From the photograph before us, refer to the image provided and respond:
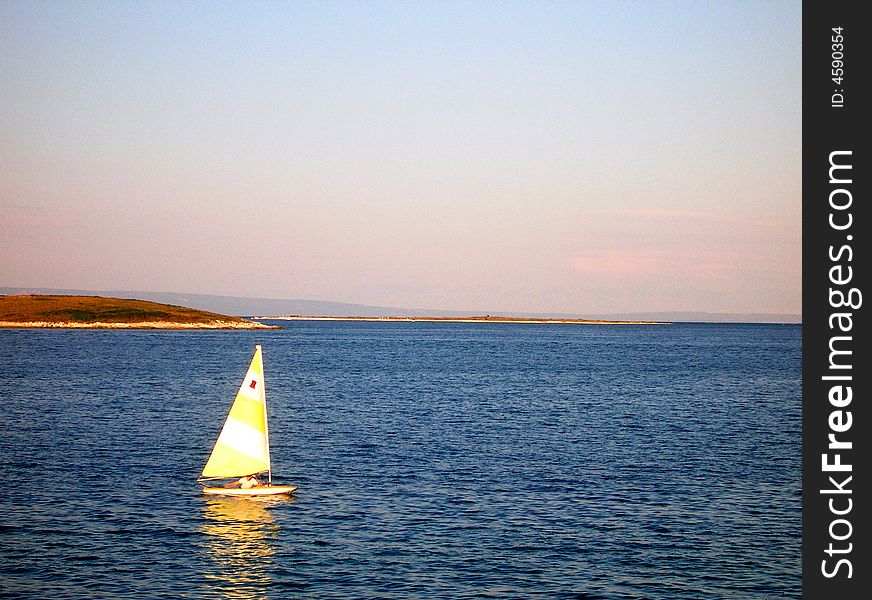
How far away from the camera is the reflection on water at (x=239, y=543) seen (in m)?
31.9

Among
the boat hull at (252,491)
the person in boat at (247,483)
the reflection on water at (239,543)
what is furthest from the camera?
the person in boat at (247,483)

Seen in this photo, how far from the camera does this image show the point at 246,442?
43.8m

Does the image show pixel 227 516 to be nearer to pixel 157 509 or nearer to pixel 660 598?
pixel 157 509

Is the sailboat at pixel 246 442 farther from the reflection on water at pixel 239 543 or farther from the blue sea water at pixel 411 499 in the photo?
the blue sea water at pixel 411 499

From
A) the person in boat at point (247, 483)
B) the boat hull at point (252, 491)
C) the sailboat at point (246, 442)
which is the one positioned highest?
the sailboat at point (246, 442)

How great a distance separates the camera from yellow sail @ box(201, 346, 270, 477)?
4375cm

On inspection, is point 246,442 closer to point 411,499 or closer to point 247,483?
point 247,483

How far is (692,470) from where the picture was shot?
175 feet

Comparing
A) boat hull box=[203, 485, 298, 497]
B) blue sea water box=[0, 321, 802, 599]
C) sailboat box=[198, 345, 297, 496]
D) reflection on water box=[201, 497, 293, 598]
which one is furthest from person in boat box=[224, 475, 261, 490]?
blue sea water box=[0, 321, 802, 599]

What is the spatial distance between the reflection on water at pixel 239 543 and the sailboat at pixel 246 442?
1269mm

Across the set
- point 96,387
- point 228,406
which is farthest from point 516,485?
point 96,387

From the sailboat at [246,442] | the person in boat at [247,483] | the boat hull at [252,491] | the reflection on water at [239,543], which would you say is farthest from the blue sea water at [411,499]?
the sailboat at [246,442]
